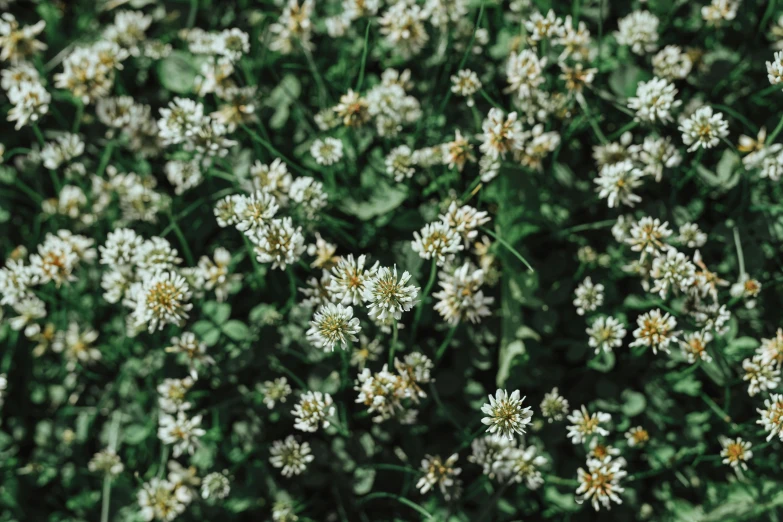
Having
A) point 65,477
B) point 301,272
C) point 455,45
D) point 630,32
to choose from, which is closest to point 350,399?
point 301,272

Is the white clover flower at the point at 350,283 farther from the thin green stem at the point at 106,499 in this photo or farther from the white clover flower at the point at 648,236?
the thin green stem at the point at 106,499

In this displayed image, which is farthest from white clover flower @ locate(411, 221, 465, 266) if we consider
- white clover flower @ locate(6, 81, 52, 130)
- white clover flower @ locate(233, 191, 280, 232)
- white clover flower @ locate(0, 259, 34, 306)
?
white clover flower @ locate(6, 81, 52, 130)

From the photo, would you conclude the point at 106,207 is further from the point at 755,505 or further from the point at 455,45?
the point at 755,505

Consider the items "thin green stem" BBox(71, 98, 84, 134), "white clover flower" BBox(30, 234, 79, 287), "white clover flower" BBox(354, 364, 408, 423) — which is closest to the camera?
"white clover flower" BBox(354, 364, 408, 423)

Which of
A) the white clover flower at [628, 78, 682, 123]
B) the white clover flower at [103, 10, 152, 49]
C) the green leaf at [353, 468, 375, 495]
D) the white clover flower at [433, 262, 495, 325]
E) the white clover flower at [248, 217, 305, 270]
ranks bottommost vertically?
the green leaf at [353, 468, 375, 495]

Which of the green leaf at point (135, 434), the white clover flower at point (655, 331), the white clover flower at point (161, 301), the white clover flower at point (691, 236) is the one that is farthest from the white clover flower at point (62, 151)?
the white clover flower at point (691, 236)

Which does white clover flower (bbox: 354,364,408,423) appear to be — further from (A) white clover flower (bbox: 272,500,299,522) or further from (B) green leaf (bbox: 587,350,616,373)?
(B) green leaf (bbox: 587,350,616,373)
